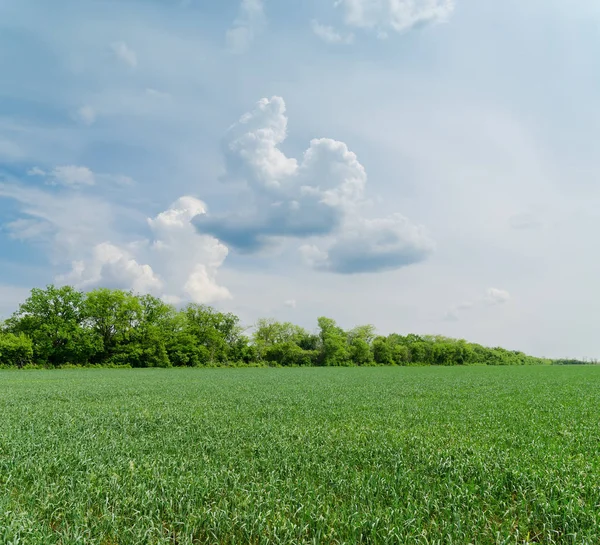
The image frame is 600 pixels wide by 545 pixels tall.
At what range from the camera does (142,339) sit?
275 feet

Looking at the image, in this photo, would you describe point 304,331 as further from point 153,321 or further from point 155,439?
point 155,439

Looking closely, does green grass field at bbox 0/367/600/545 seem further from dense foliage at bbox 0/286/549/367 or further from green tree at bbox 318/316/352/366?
green tree at bbox 318/316/352/366

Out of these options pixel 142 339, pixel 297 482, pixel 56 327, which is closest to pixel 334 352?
pixel 142 339

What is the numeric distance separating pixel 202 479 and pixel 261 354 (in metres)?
99.5

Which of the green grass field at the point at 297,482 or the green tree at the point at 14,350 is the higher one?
the green grass field at the point at 297,482

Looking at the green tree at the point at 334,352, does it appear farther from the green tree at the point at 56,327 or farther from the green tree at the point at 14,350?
the green tree at the point at 14,350

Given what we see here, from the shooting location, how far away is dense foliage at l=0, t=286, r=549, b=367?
74188mm

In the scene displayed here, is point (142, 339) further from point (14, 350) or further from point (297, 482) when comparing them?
point (297, 482)

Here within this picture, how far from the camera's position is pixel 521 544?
17.0ft

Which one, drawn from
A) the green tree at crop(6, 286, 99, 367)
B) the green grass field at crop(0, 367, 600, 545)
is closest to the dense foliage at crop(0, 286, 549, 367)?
the green tree at crop(6, 286, 99, 367)

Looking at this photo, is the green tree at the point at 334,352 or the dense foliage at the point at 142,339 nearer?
the dense foliage at the point at 142,339

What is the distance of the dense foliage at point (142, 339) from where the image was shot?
7419cm

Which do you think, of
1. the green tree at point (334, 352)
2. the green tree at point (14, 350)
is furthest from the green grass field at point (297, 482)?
the green tree at point (334, 352)

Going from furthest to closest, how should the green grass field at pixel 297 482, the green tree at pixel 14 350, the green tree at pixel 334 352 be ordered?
the green tree at pixel 334 352
the green tree at pixel 14 350
the green grass field at pixel 297 482
